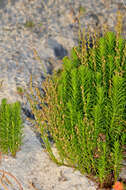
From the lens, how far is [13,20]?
624 cm

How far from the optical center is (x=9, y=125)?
359cm

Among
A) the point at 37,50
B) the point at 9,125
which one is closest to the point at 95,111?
the point at 9,125

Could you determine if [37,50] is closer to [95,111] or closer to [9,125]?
[9,125]

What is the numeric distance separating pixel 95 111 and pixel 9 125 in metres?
1.25

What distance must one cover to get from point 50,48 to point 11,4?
1.70 metres

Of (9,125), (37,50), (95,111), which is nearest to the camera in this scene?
(95,111)

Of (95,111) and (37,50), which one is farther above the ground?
(95,111)

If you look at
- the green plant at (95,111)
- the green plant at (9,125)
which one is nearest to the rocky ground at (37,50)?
the green plant at (9,125)

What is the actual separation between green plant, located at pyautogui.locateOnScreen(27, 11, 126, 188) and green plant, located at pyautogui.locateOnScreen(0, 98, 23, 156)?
0.29 m

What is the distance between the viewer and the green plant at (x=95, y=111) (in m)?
A: 2.97

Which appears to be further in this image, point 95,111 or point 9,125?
point 9,125

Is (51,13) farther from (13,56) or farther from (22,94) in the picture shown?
(22,94)

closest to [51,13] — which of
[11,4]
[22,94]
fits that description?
[11,4]

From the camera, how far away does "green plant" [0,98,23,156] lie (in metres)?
3.53
